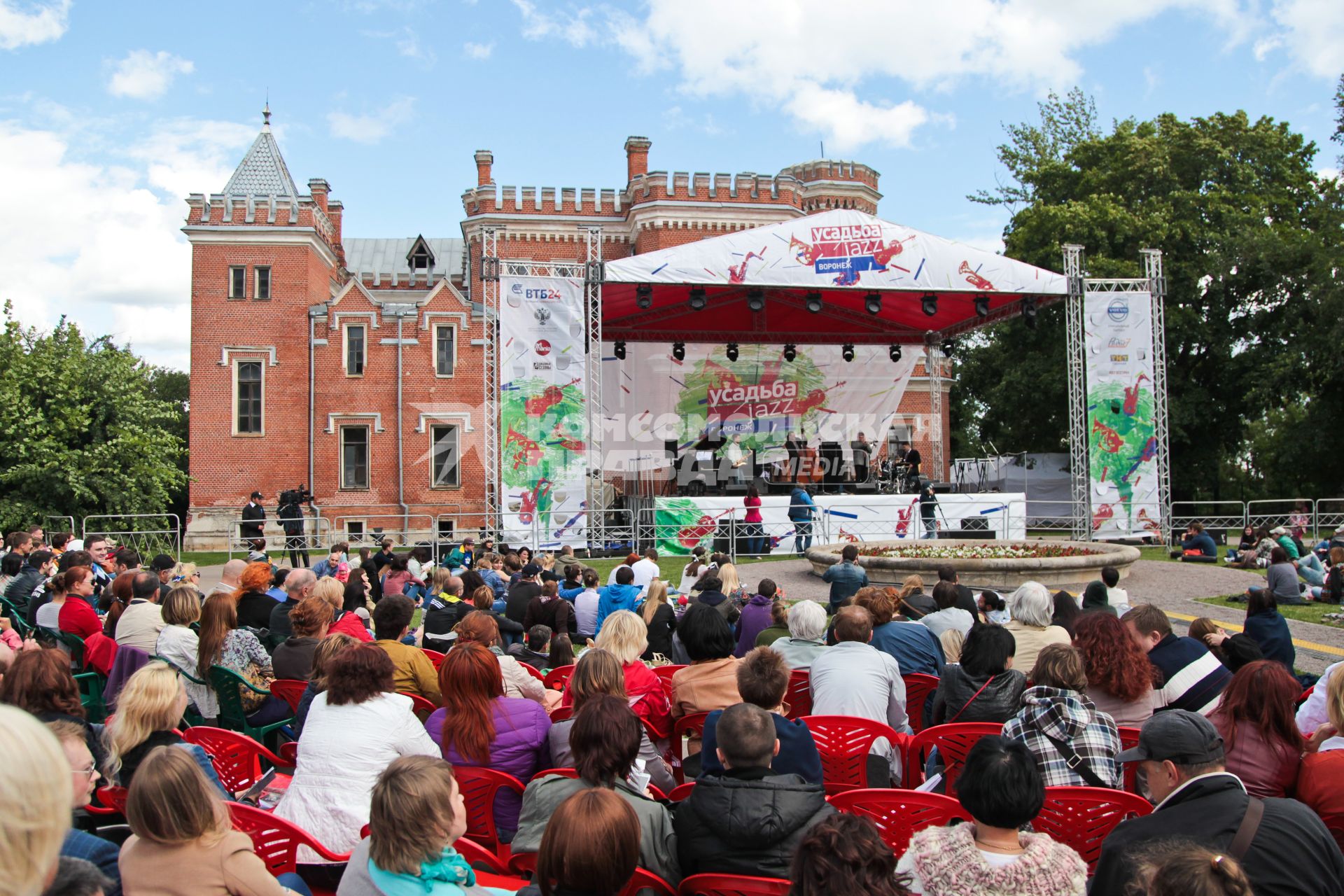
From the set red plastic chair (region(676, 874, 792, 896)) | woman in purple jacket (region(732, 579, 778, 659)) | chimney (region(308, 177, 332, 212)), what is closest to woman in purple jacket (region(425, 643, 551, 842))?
red plastic chair (region(676, 874, 792, 896))

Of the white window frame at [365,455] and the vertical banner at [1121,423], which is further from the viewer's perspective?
the white window frame at [365,455]

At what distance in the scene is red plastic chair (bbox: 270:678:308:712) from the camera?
5113mm

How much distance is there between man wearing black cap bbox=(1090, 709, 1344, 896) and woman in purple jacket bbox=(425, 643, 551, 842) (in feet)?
7.06

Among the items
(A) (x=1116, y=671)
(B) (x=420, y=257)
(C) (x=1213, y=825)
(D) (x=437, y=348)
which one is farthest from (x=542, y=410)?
(B) (x=420, y=257)

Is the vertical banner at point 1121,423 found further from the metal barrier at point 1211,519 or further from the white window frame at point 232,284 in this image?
the white window frame at point 232,284

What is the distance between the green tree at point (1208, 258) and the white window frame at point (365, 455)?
63.2 ft

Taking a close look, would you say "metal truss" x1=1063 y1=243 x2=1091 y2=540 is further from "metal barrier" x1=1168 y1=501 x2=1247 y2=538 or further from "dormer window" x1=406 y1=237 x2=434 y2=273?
"dormer window" x1=406 y1=237 x2=434 y2=273

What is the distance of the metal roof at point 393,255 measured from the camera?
38688 mm

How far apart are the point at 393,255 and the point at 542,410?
25451 millimetres

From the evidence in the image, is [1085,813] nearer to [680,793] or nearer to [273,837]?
[680,793]

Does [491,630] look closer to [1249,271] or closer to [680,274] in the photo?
[680,274]

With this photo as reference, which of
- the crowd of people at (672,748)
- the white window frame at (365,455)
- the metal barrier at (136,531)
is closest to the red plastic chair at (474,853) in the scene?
the crowd of people at (672,748)

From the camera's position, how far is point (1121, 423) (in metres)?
19.0

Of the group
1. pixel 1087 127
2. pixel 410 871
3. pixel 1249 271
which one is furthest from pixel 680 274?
pixel 1087 127
